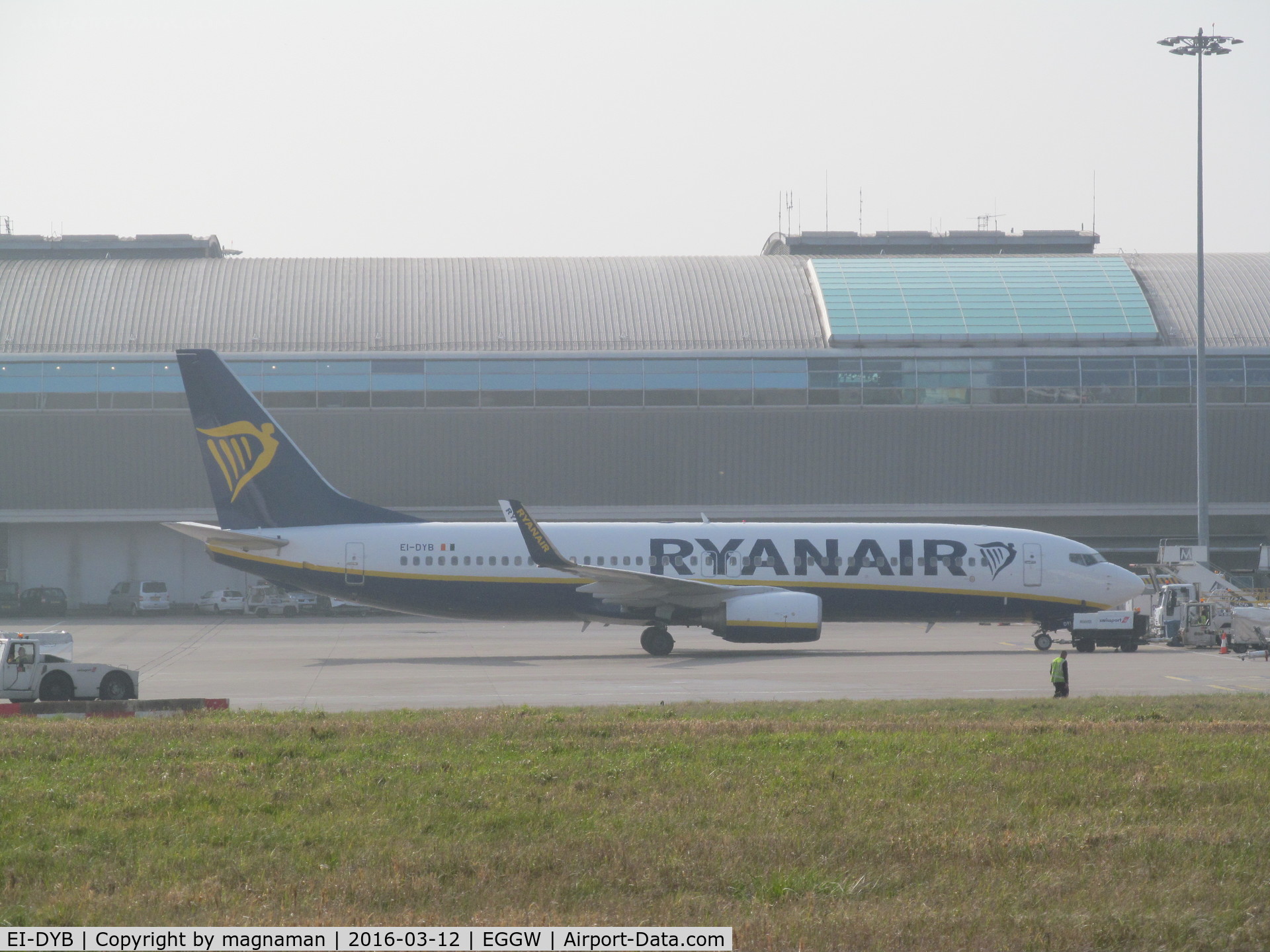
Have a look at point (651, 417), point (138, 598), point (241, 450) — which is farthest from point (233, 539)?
point (651, 417)

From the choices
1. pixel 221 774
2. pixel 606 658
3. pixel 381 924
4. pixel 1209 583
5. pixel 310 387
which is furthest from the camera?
pixel 310 387

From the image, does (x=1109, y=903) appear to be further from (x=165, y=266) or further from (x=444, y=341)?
(x=165, y=266)

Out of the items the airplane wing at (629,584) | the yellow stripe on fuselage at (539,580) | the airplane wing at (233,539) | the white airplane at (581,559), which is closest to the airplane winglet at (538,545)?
the airplane wing at (629,584)

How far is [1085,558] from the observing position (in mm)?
37656

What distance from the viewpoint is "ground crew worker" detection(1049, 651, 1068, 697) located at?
23.2m

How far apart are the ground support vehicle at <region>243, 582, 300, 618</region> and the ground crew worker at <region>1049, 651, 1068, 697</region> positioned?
40.7 metres

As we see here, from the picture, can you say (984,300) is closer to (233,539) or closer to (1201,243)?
(1201,243)

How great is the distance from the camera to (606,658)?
35.0 m

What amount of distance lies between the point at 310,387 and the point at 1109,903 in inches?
2045

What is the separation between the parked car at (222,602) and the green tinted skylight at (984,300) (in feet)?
101

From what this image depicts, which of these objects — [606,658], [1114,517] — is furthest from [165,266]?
[1114,517]

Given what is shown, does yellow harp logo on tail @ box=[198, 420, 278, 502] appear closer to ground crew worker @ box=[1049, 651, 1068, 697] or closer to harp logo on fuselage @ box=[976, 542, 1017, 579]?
harp logo on fuselage @ box=[976, 542, 1017, 579]
